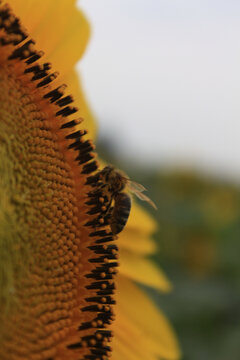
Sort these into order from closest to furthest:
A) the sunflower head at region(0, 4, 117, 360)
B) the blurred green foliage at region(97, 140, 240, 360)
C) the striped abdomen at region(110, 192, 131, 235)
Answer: the sunflower head at region(0, 4, 117, 360)
the striped abdomen at region(110, 192, 131, 235)
the blurred green foliage at region(97, 140, 240, 360)

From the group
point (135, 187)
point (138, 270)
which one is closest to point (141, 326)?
point (138, 270)

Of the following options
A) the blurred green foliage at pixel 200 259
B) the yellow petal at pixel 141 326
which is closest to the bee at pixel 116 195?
the yellow petal at pixel 141 326

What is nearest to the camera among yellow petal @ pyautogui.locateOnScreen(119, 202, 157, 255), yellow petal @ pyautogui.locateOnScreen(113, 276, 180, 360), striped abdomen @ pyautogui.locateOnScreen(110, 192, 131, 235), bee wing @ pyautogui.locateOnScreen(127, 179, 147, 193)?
striped abdomen @ pyautogui.locateOnScreen(110, 192, 131, 235)

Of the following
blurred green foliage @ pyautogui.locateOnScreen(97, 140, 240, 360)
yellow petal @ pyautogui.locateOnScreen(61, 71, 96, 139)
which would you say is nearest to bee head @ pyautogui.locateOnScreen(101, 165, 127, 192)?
yellow petal @ pyautogui.locateOnScreen(61, 71, 96, 139)

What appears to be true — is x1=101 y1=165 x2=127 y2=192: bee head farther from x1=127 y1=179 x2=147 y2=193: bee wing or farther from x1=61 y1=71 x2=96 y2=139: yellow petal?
x1=61 y1=71 x2=96 y2=139: yellow petal

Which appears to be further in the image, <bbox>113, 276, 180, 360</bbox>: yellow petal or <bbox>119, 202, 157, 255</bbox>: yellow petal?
<bbox>119, 202, 157, 255</bbox>: yellow petal

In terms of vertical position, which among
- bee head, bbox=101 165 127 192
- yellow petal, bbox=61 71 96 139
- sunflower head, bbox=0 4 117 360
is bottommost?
sunflower head, bbox=0 4 117 360

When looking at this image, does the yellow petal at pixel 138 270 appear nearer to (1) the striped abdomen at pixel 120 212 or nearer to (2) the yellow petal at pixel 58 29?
(1) the striped abdomen at pixel 120 212

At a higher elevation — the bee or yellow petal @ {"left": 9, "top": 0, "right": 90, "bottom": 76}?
yellow petal @ {"left": 9, "top": 0, "right": 90, "bottom": 76}
